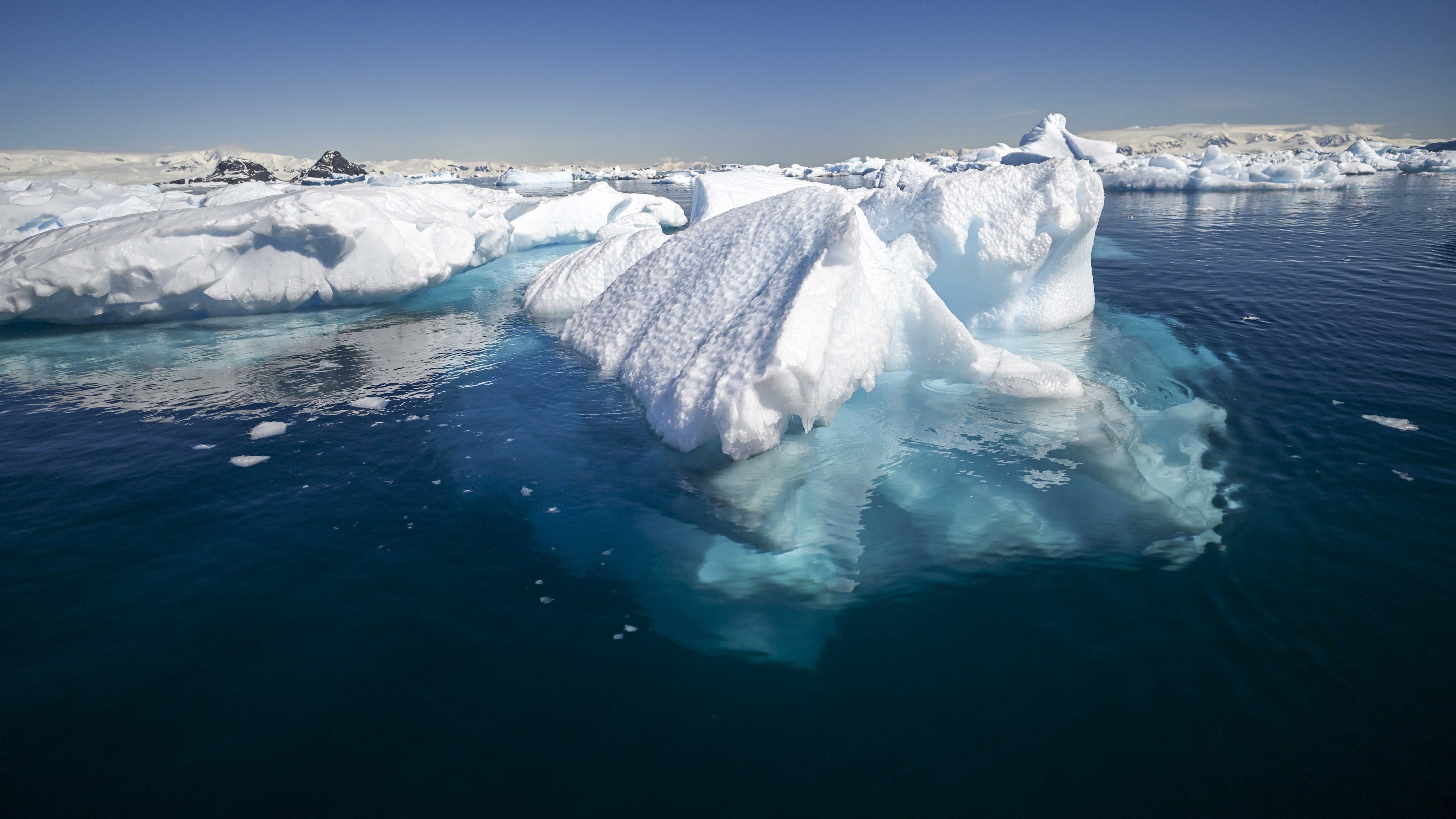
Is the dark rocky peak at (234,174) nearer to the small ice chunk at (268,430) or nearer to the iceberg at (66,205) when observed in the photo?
the iceberg at (66,205)

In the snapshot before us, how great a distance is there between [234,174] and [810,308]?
9689 centimetres

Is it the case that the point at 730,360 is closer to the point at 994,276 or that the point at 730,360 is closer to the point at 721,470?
the point at 721,470

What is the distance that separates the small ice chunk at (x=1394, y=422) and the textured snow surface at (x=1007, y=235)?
3.91m

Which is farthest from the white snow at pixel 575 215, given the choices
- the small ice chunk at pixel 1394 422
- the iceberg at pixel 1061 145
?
the iceberg at pixel 1061 145

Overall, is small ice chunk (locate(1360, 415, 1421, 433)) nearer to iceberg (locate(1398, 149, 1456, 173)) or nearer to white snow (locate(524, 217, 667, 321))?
white snow (locate(524, 217, 667, 321))

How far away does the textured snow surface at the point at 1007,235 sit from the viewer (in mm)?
8750

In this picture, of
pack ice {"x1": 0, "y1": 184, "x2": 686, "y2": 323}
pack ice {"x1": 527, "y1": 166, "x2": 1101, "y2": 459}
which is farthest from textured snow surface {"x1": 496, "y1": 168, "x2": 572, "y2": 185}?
pack ice {"x1": 527, "y1": 166, "x2": 1101, "y2": 459}

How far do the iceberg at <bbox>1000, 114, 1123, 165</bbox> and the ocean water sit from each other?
1734 inches

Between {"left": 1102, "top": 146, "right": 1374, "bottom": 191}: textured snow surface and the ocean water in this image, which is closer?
the ocean water

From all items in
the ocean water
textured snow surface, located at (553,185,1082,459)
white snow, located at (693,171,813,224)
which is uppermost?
white snow, located at (693,171,813,224)

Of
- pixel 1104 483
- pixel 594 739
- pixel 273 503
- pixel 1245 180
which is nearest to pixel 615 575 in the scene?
pixel 594 739

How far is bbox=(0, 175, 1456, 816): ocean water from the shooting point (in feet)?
9.56

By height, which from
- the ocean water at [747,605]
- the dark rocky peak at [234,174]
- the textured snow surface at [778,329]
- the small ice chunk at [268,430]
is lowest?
the ocean water at [747,605]

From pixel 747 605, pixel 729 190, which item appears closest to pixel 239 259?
pixel 729 190
